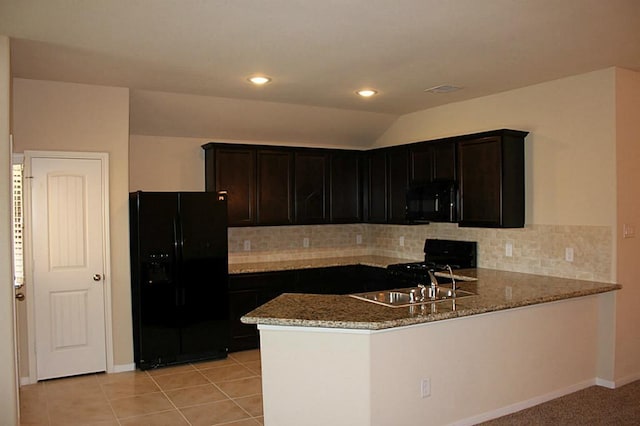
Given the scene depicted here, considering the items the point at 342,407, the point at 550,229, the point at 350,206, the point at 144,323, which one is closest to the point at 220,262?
the point at 144,323

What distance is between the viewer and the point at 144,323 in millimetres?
5043

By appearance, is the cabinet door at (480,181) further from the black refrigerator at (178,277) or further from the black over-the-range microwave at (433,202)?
the black refrigerator at (178,277)

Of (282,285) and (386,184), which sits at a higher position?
(386,184)

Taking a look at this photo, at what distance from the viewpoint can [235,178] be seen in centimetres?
598

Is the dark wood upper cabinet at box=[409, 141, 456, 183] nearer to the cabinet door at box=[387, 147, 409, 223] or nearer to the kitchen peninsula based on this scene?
the cabinet door at box=[387, 147, 409, 223]

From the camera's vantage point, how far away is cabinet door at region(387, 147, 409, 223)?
6107 millimetres

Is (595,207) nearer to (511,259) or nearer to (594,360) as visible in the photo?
(511,259)

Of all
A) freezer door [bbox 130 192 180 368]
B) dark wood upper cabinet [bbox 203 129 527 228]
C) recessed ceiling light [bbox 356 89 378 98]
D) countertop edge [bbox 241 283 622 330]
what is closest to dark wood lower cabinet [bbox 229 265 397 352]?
dark wood upper cabinet [bbox 203 129 527 228]

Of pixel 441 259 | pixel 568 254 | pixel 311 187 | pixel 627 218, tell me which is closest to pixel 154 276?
pixel 311 187

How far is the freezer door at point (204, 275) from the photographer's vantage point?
520 centimetres

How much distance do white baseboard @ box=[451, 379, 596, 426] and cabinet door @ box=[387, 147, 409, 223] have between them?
248 cm

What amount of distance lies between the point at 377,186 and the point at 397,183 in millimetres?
389

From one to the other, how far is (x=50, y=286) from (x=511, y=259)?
422 cm

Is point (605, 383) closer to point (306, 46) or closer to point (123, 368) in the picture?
point (306, 46)
